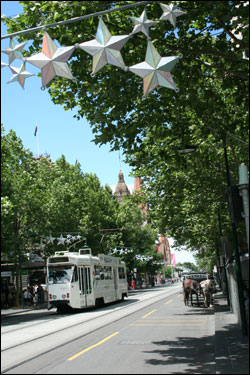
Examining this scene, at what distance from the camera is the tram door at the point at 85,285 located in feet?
87.4

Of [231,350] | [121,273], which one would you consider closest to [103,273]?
[121,273]

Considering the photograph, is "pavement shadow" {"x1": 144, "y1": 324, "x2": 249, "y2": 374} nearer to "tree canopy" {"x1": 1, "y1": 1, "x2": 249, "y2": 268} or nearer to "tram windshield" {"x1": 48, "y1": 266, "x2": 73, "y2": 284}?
"tree canopy" {"x1": 1, "y1": 1, "x2": 249, "y2": 268}

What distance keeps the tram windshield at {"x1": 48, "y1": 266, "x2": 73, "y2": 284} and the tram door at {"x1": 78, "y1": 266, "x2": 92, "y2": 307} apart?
809 millimetres

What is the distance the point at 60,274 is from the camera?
1035 inches

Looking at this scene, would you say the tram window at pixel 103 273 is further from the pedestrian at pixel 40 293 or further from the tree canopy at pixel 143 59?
the tree canopy at pixel 143 59

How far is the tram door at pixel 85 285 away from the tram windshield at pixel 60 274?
809 mm

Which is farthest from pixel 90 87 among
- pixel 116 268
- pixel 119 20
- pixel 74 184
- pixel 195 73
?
pixel 74 184

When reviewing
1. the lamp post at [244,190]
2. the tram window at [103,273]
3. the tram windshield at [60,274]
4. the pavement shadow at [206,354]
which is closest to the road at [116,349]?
the pavement shadow at [206,354]

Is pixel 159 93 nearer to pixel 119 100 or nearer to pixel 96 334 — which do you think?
pixel 119 100

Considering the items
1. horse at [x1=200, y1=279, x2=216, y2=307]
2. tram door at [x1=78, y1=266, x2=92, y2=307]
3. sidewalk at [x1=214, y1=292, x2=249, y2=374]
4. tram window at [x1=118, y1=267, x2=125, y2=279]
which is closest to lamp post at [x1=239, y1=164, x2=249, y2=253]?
sidewalk at [x1=214, y1=292, x2=249, y2=374]

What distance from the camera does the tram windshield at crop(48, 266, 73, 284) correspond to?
85.3ft

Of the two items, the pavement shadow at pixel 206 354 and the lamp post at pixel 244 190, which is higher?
the lamp post at pixel 244 190

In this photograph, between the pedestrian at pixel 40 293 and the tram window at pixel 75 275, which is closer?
the tram window at pixel 75 275

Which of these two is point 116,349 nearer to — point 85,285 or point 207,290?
point 207,290
